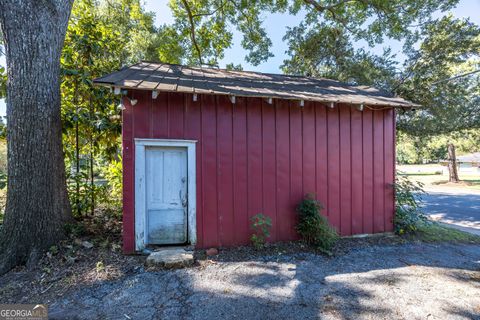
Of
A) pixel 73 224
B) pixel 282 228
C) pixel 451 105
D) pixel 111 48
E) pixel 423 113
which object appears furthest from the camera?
pixel 423 113

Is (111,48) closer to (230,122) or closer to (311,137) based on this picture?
(230,122)

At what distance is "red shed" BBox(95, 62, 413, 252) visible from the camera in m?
3.87

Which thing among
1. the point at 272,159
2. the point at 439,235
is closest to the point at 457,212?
the point at 439,235

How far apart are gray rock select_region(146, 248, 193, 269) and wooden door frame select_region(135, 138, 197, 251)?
0.41 meters

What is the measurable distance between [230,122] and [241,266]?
8.19 feet

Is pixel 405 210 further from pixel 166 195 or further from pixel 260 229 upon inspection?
pixel 166 195

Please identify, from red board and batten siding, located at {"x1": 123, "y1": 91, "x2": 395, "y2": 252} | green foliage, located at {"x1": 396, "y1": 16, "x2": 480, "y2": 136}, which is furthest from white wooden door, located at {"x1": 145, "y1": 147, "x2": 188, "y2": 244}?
green foliage, located at {"x1": 396, "y1": 16, "x2": 480, "y2": 136}

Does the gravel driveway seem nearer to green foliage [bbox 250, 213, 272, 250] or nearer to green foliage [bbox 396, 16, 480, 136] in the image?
green foliage [bbox 250, 213, 272, 250]

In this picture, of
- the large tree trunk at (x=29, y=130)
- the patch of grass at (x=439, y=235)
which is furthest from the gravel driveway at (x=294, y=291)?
the large tree trunk at (x=29, y=130)

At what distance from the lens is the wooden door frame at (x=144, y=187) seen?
3.84 m

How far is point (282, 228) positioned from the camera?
448cm

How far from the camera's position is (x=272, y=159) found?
446cm

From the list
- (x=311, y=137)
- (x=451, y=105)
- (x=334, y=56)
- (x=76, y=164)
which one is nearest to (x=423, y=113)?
(x=451, y=105)

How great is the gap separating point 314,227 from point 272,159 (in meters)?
1.50
